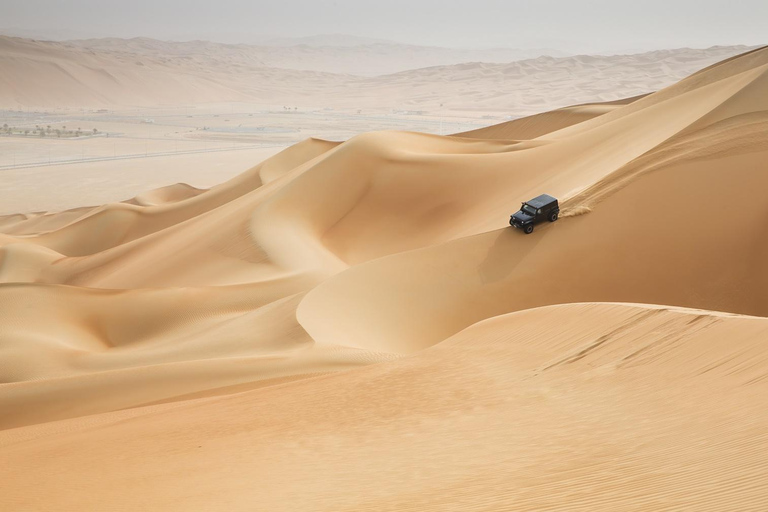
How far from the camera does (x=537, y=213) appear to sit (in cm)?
1141

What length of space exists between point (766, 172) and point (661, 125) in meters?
4.50

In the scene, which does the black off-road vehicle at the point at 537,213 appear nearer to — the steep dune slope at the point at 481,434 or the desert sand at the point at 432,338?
the desert sand at the point at 432,338

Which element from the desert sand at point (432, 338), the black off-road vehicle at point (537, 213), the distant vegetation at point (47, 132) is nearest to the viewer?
the desert sand at point (432, 338)

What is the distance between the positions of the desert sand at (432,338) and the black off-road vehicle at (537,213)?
0.22 metres

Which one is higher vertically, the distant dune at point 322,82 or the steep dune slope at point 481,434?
the distant dune at point 322,82

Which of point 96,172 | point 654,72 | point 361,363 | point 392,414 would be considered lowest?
point 392,414

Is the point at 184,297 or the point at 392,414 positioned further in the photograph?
the point at 184,297

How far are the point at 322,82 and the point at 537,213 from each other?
387ft

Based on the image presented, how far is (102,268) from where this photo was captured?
19.0 meters

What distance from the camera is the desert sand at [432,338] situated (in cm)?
445

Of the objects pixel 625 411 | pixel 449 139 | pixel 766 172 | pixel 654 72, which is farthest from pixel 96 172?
pixel 654 72

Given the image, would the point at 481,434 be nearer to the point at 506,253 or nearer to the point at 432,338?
the point at 432,338

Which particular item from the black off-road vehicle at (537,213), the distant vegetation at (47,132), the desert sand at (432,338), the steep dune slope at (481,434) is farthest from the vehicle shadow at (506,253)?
the distant vegetation at (47,132)

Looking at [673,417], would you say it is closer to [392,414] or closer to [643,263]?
[392,414]
